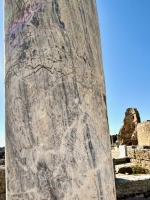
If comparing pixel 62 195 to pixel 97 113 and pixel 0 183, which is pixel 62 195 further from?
pixel 0 183

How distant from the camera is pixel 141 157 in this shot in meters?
10.5

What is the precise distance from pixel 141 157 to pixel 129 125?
23599 mm

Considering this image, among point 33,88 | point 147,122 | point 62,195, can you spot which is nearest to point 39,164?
point 62,195

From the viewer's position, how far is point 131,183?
6648 millimetres

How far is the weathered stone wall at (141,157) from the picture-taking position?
1007cm

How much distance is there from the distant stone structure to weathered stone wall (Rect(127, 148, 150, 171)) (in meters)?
21.5

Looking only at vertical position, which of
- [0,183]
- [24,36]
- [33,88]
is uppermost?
[24,36]

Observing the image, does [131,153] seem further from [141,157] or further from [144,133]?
[144,133]

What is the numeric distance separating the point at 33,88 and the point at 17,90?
0.11m

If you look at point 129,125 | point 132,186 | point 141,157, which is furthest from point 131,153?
point 129,125

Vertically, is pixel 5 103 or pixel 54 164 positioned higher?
pixel 5 103

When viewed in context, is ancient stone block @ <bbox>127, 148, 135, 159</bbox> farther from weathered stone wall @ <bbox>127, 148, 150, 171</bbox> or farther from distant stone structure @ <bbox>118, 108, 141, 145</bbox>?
distant stone structure @ <bbox>118, 108, 141, 145</bbox>

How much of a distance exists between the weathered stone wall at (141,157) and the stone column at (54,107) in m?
9.13

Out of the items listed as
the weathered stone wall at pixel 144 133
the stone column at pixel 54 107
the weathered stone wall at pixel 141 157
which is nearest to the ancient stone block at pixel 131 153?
the weathered stone wall at pixel 141 157
